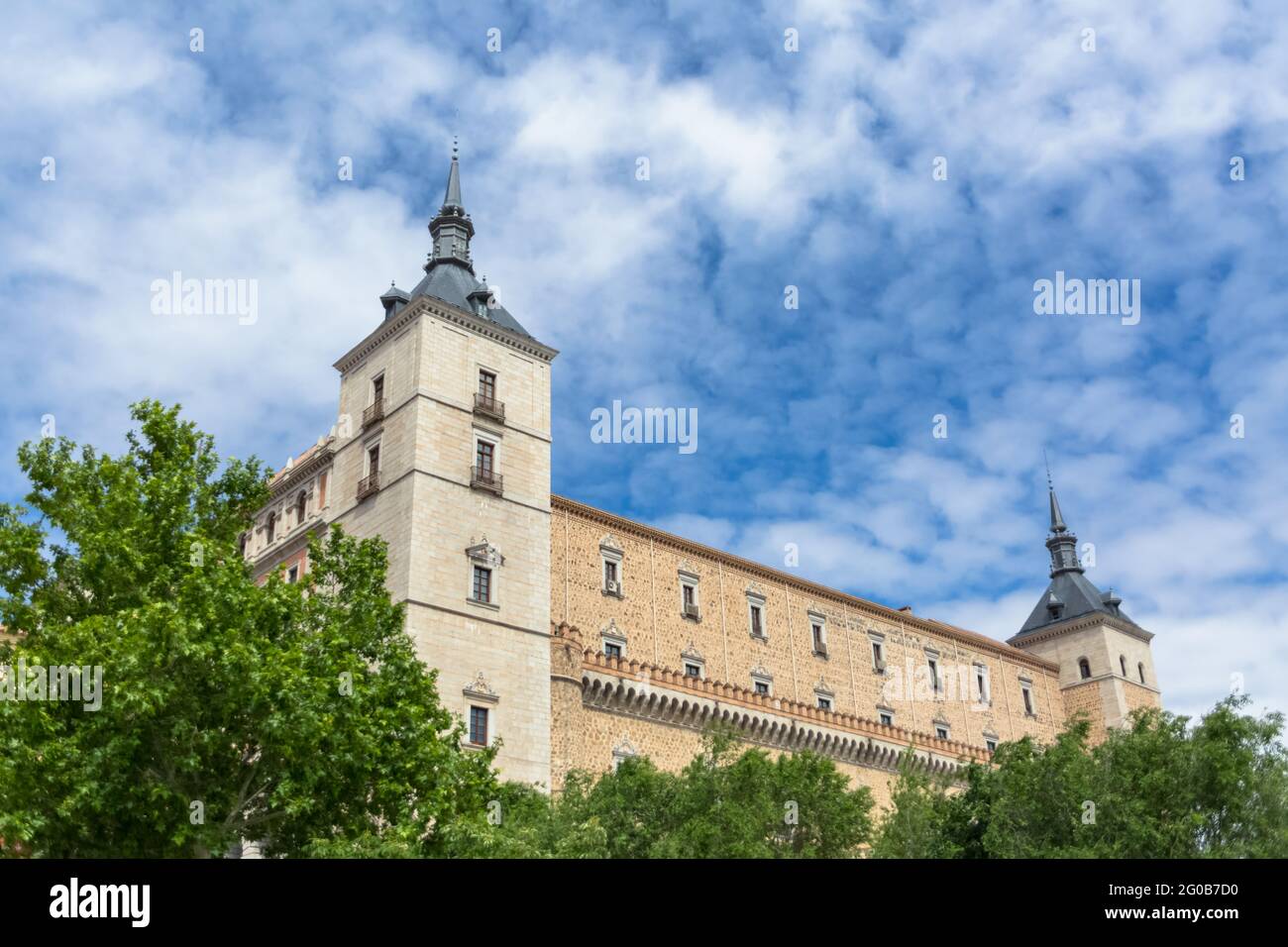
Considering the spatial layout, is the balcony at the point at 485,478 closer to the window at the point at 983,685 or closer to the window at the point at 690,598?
the window at the point at 690,598

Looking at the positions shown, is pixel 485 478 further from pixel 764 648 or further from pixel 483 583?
pixel 764 648

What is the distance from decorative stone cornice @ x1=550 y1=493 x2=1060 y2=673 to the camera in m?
43.7

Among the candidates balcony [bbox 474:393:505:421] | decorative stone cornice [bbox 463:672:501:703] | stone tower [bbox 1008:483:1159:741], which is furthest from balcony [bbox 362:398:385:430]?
stone tower [bbox 1008:483:1159:741]

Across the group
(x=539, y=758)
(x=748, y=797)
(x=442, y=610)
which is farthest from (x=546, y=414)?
(x=748, y=797)

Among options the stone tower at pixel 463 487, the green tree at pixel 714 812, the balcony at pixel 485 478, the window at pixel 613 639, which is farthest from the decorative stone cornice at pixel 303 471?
the green tree at pixel 714 812

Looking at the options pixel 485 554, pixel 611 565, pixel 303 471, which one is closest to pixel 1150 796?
pixel 485 554

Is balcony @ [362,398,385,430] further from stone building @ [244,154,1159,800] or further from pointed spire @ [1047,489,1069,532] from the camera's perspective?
pointed spire @ [1047,489,1069,532]

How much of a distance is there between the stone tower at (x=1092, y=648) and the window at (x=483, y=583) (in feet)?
119

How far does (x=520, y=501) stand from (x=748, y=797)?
1309 centimetres

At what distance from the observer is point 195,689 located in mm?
18719

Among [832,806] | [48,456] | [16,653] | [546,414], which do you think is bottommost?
[832,806]

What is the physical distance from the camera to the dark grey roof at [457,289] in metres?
40.8
